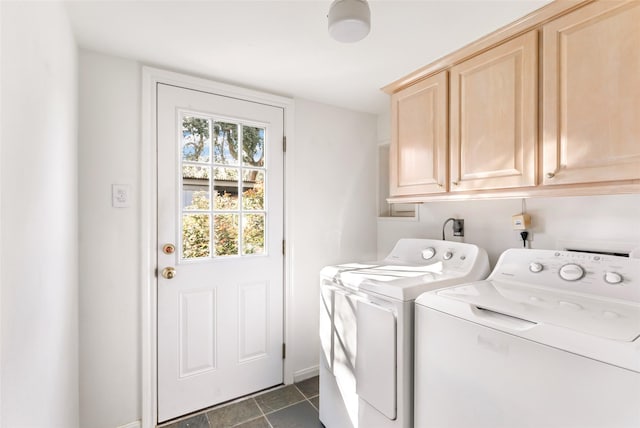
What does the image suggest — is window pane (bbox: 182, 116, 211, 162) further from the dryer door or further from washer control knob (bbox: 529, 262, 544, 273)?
washer control knob (bbox: 529, 262, 544, 273)

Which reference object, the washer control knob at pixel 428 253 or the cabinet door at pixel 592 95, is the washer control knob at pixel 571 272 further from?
the washer control knob at pixel 428 253

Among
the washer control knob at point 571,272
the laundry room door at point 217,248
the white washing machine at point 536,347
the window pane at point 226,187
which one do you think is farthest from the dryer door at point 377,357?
the window pane at point 226,187

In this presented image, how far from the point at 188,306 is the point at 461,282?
1.60 meters

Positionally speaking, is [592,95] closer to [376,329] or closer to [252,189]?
[376,329]

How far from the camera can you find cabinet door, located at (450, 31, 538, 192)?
4.34ft

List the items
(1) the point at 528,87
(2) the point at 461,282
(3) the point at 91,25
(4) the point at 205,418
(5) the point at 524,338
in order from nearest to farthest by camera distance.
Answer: (5) the point at 524,338 < (1) the point at 528,87 < (3) the point at 91,25 < (2) the point at 461,282 < (4) the point at 205,418

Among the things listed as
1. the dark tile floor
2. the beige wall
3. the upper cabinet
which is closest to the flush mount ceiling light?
the upper cabinet

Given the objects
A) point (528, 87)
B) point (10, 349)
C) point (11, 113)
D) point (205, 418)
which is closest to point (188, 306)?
point (205, 418)

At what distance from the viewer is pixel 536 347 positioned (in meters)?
0.93

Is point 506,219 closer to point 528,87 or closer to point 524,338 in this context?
point 528,87

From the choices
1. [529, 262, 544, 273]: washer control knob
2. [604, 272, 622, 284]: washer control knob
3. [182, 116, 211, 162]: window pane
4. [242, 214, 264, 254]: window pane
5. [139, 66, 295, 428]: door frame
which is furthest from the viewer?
[242, 214, 264, 254]: window pane

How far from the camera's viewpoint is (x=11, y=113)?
720 millimetres

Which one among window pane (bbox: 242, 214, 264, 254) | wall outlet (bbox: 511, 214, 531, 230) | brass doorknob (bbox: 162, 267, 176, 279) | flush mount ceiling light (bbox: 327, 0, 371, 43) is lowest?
brass doorknob (bbox: 162, 267, 176, 279)

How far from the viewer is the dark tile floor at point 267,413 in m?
1.85
